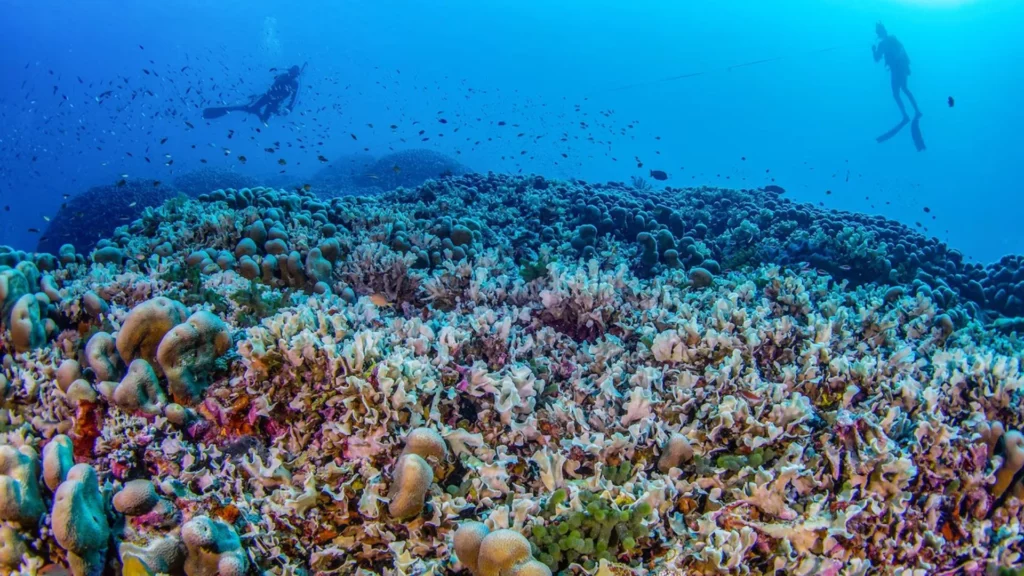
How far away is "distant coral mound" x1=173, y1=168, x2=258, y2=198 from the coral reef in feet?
97.4

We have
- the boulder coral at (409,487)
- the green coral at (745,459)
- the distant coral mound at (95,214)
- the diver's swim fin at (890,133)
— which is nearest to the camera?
the boulder coral at (409,487)

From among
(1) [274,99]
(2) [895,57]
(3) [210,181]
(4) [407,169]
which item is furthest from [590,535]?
(2) [895,57]

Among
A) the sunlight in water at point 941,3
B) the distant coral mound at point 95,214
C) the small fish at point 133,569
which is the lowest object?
the distant coral mound at point 95,214

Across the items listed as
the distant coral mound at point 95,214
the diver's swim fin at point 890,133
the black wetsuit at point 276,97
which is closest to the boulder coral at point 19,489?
the distant coral mound at point 95,214

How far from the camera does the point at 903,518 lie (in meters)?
2.65

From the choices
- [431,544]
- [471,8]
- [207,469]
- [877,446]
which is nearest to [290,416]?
[207,469]

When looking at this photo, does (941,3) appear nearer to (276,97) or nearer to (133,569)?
(276,97)

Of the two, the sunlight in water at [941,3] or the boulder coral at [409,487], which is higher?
the sunlight in water at [941,3]

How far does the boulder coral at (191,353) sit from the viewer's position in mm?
3244

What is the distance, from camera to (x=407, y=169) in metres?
31.2

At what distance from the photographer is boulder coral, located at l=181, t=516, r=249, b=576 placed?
2.13m

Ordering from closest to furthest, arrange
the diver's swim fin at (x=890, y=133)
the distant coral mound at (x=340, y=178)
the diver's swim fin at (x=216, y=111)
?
the distant coral mound at (x=340, y=178) → the diver's swim fin at (x=216, y=111) → the diver's swim fin at (x=890, y=133)

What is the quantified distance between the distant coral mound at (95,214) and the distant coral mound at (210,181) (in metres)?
7.27

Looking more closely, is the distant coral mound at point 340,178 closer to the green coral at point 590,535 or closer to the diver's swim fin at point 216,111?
the diver's swim fin at point 216,111
